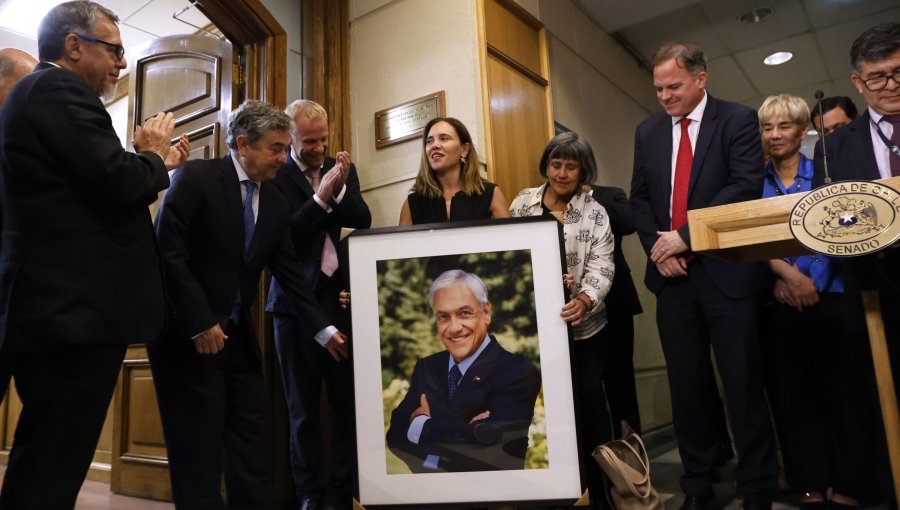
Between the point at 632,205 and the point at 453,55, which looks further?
the point at 453,55

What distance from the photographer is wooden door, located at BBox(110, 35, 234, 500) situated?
10.1 ft

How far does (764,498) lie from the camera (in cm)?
185

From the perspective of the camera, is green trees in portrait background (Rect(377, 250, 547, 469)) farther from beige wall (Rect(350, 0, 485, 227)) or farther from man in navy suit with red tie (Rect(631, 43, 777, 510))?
beige wall (Rect(350, 0, 485, 227))

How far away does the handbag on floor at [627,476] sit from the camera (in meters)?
1.97

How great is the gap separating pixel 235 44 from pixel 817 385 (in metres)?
2.89

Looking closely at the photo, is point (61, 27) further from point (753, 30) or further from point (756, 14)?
point (753, 30)

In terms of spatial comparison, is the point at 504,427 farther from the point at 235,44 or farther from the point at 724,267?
the point at 235,44

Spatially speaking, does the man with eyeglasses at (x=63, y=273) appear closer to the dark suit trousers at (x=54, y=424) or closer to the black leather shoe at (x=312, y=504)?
the dark suit trousers at (x=54, y=424)

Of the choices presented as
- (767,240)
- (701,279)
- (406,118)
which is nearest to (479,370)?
(701,279)

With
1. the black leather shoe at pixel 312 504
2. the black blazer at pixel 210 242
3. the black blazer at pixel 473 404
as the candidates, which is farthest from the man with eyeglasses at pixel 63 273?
the black leather shoe at pixel 312 504

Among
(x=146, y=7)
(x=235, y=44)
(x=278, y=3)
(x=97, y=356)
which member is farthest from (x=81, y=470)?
(x=146, y=7)

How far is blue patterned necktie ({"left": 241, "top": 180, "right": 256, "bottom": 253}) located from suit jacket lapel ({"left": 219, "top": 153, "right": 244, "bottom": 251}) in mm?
43

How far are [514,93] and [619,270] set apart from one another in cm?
117

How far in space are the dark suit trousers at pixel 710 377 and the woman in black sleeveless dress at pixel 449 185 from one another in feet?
2.49
